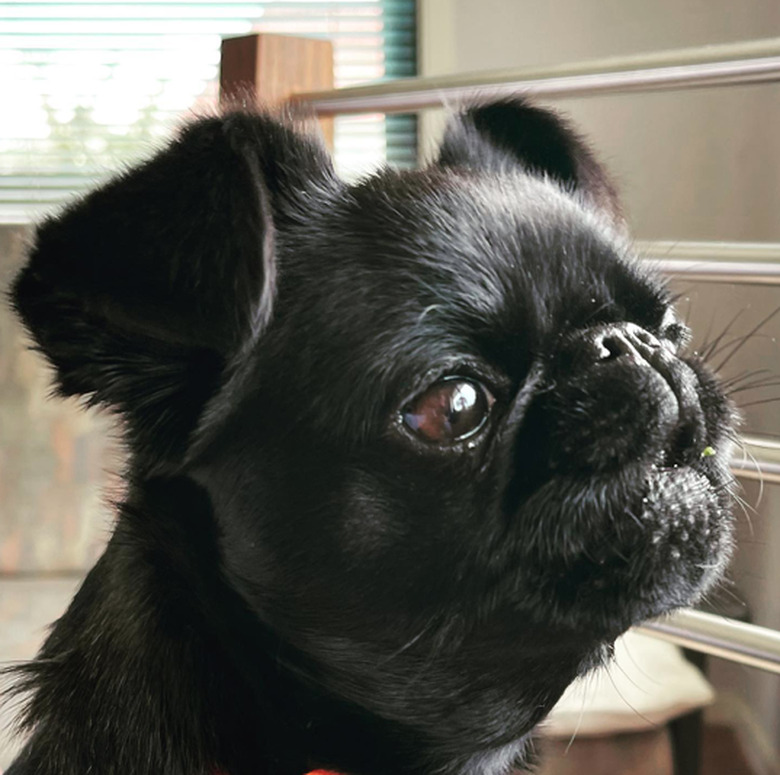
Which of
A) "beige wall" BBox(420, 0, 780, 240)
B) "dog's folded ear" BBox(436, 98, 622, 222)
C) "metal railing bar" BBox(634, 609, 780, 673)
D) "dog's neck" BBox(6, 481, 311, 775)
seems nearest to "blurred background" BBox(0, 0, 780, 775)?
"beige wall" BBox(420, 0, 780, 240)

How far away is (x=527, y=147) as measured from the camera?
96 centimetres

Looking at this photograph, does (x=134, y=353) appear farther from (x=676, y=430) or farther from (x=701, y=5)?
(x=701, y=5)

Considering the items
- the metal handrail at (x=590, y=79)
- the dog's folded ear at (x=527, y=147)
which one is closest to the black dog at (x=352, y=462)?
the dog's folded ear at (x=527, y=147)

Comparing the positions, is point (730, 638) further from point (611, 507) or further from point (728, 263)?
point (611, 507)

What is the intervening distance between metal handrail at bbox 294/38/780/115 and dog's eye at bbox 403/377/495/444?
461 mm

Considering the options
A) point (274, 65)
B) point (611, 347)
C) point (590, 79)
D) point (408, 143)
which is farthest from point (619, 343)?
point (408, 143)

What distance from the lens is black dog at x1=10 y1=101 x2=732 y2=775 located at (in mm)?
605

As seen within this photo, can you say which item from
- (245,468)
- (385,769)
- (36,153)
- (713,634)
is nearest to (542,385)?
(245,468)

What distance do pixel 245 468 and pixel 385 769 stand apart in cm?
26

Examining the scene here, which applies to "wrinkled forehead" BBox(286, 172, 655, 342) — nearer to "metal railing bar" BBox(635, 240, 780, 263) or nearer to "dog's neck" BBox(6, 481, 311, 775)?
"dog's neck" BBox(6, 481, 311, 775)

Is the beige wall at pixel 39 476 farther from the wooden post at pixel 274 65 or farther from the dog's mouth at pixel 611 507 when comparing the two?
the dog's mouth at pixel 611 507

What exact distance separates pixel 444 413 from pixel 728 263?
672 millimetres

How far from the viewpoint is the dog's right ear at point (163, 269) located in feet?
1.89

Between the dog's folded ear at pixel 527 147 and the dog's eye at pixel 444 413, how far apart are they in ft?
1.12
